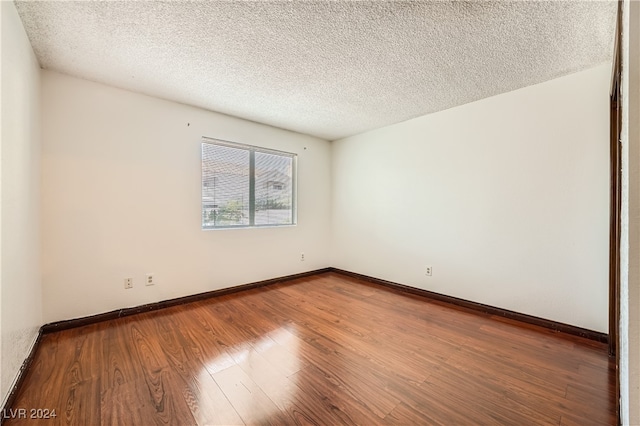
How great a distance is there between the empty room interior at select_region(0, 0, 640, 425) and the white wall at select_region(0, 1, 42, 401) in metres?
0.03

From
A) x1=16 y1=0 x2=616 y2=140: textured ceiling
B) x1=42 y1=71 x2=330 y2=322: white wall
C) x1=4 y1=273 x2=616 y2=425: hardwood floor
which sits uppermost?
x1=16 y1=0 x2=616 y2=140: textured ceiling

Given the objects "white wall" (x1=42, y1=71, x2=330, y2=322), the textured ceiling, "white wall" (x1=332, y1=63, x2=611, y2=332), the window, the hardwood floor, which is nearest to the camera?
the hardwood floor

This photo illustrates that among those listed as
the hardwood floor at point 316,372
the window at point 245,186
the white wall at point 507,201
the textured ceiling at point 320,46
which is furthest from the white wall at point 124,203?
the white wall at point 507,201

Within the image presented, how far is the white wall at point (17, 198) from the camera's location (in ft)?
4.68

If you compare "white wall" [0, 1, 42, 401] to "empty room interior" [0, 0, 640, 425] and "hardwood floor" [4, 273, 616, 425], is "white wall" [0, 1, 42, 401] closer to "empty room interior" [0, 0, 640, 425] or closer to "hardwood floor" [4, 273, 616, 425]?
"empty room interior" [0, 0, 640, 425]

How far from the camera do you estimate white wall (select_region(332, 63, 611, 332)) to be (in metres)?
2.22

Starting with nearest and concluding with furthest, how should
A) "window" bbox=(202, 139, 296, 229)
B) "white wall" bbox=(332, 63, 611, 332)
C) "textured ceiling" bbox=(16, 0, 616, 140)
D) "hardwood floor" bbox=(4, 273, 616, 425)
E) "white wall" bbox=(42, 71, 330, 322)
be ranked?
"hardwood floor" bbox=(4, 273, 616, 425), "textured ceiling" bbox=(16, 0, 616, 140), "white wall" bbox=(332, 63, 611, 332), "white wall" bbox=(42, 71, 330, 322), "window" bbox=(202, 139, 296, 229)

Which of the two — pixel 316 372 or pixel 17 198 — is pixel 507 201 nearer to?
pixel 316 372

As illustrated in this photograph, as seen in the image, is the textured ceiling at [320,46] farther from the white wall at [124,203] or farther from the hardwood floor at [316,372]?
the hardwood floor at [316,372]

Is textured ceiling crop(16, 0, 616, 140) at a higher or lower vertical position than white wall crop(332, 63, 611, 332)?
higher

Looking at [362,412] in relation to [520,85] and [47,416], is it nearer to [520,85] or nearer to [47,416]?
[47,416]

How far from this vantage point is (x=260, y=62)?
216cm

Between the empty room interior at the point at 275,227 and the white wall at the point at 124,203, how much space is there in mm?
20

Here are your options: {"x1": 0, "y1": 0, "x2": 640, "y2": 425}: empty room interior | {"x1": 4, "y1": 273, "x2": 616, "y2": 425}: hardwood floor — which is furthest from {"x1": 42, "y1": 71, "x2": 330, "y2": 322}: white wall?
{"x1": 4, "y1": 273, "x2": 616, "y2": 425}: hardwood floor
